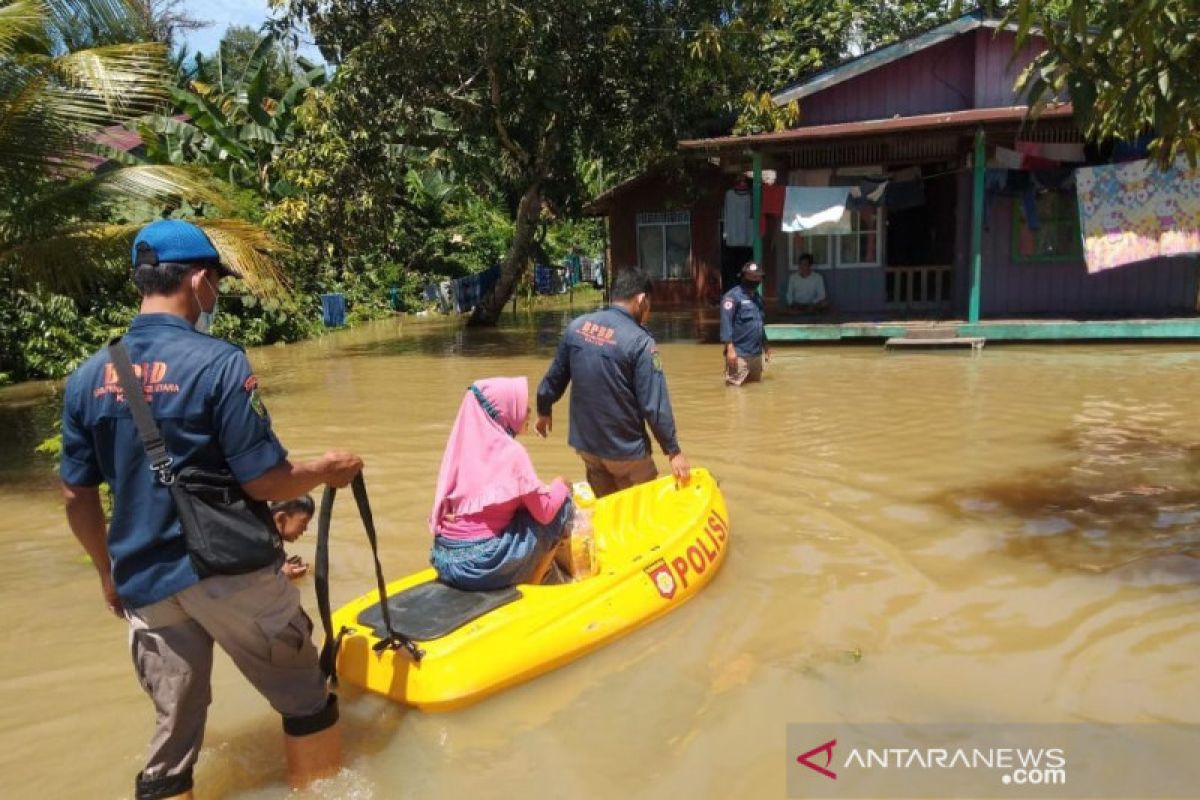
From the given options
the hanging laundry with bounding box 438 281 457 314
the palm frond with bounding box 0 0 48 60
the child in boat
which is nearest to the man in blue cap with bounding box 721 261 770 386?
the palm frond with bounding box 0 0 48 60

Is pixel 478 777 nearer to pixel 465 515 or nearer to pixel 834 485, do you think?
pixel 465 515

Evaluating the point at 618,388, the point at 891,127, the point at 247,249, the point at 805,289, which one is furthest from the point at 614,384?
the point at 805,289

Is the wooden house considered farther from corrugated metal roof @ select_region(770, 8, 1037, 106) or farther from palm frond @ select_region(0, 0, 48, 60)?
palm frond @ select_region(0, 0, 48, 60)

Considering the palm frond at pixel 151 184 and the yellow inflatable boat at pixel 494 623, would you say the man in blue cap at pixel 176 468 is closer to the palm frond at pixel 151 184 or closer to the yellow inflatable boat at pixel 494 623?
the yellow inflatable boat at pixel 494 623

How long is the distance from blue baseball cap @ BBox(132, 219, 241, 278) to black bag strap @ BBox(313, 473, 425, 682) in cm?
85

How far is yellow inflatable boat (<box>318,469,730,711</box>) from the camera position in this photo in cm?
357

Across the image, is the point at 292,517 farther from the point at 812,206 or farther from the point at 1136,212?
the point at 1136,212

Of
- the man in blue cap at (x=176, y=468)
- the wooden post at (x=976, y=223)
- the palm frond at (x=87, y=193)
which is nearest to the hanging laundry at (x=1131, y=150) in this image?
the wooden post at (x=976, y=223)

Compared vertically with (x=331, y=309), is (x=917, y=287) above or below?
above

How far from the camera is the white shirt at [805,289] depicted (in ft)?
49.5

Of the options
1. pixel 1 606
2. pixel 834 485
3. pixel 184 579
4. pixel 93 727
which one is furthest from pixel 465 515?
pixel 834 485

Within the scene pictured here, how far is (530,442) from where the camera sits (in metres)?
8.41

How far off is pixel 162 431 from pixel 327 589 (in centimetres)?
115

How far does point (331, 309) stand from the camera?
2211cm
